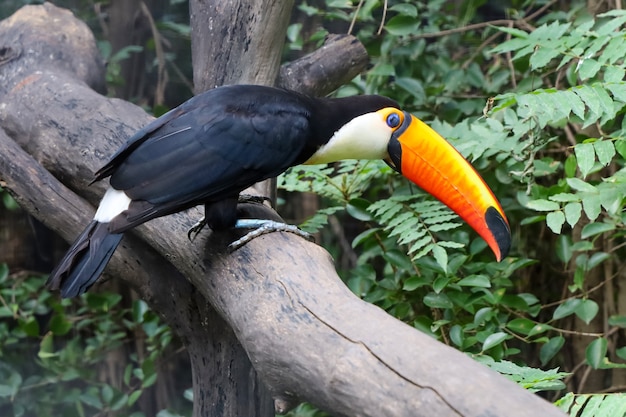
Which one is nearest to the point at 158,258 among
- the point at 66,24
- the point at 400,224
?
the point at 400,224

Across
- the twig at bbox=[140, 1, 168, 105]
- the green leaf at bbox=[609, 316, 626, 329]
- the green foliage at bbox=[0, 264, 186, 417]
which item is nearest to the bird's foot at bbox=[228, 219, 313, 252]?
the green leaf at bbox=[609, 316, 626, 329]

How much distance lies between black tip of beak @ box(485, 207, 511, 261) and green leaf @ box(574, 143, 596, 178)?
160 mm

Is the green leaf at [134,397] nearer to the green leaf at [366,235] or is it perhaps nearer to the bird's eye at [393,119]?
the green leaf at [366,235]

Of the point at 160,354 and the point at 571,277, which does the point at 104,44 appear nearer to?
the point at 160,354

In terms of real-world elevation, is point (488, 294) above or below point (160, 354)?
above

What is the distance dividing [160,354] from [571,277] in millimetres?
1248

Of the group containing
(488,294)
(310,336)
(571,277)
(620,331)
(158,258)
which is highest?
(310,336)

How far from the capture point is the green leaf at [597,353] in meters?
1.54

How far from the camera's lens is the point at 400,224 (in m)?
1.56

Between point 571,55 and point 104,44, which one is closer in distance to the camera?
point 571,55

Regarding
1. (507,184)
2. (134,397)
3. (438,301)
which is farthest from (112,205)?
(134,397)

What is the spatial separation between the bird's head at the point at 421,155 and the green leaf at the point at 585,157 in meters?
0.16

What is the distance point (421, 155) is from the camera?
1400 millimetres

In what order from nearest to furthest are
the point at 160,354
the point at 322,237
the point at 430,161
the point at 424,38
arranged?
1. the point at 430,161
2. the point at 424,38
3. the point at 160,354
4. the point at 322,237
